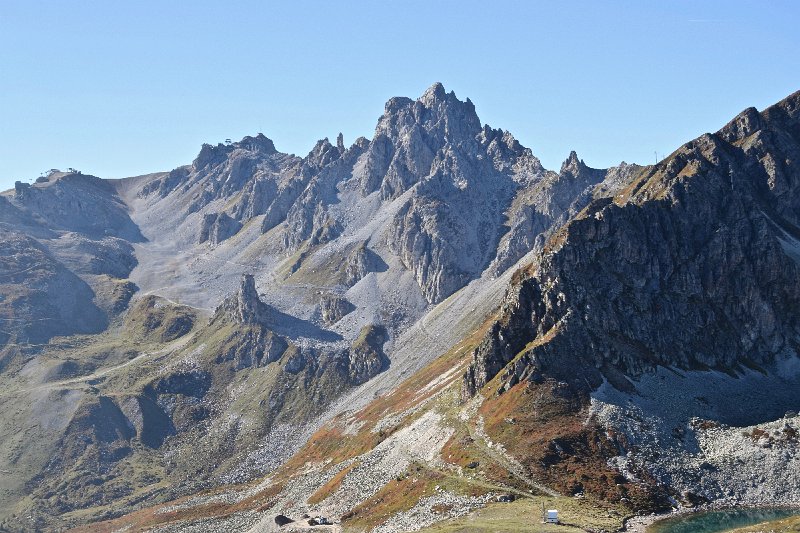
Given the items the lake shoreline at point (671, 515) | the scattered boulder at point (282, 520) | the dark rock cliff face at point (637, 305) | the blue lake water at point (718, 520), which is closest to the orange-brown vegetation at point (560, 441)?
the lake shoreline at point (671, 515)

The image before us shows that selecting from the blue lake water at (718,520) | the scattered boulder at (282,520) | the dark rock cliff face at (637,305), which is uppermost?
the dark rock cliff face at (637,305)

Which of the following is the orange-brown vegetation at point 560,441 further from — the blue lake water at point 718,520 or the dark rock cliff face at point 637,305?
the dark rock cliff face at point 637,305

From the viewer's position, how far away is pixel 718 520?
398ft

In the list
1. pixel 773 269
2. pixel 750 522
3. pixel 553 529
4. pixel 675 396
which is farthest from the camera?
pixel 773 269

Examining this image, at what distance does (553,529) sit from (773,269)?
112 m

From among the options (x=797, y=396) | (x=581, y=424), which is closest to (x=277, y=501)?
(x=581, y=424)

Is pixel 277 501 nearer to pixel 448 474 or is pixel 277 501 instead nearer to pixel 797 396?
pixel 448 474

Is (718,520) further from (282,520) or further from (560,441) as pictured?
(282,520)

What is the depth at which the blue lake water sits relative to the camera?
4609 inches

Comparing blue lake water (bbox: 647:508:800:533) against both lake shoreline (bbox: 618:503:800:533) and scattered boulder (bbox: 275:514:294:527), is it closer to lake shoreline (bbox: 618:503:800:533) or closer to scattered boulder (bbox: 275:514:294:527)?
lake shoreline (bbox: 618:503:800:533)

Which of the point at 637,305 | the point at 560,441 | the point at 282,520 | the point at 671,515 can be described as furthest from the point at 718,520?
the point at 282,520

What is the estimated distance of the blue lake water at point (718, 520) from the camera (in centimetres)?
11706

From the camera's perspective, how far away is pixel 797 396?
168125 millimetres

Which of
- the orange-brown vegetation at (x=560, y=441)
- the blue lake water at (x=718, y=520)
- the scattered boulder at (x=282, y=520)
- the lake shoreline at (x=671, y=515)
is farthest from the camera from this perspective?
the scattered boulder at (x=282, y=520)
